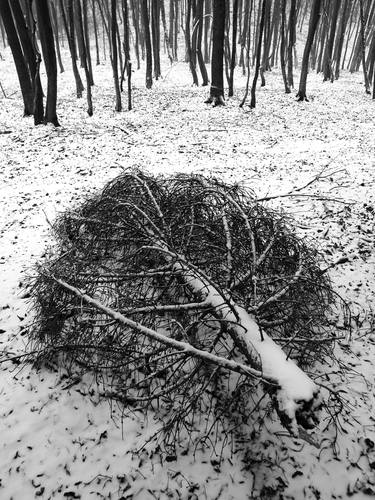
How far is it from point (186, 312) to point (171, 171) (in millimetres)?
6089

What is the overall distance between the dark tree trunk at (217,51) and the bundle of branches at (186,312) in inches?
451

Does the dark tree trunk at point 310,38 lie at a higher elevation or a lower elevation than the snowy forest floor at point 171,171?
higher

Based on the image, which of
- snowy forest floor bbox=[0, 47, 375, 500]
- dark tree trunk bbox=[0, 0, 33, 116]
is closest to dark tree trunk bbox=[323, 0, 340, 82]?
snowy forest floor bbox=[0, 47, 375, 500]

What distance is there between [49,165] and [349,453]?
355 inches

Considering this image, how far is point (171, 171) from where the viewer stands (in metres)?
8.46

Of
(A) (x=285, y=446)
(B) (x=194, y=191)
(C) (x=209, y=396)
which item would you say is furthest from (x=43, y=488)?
(B) (x=194, y=191)

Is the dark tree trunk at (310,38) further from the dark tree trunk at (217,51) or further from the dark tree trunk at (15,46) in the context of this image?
the dark tree trunk at (15,46)

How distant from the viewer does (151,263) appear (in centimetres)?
371

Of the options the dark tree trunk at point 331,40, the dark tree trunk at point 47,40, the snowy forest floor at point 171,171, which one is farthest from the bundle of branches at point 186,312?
the dark tree trunk at point 331,40

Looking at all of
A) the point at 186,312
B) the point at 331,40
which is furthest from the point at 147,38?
the point at 186,312

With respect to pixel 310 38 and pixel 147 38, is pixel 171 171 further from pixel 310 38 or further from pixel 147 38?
pixel 147 38

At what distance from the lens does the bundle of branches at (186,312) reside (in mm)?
2416

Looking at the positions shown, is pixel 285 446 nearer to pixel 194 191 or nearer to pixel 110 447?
pixel 110 447

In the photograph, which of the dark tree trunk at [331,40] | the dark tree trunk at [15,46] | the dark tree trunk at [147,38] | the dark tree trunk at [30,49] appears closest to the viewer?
the dark tree trunk at [30,49]
